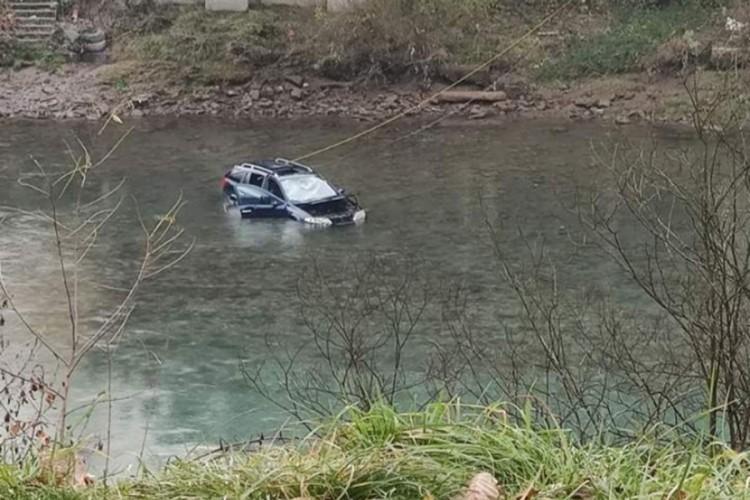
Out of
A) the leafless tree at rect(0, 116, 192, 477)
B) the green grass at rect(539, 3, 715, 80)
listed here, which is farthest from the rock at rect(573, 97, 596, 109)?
the leafless tree at rect(0, 116, 192, 477)

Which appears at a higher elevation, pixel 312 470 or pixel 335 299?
pixel 312 470

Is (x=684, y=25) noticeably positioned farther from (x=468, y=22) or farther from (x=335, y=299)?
(x=335, y=299)

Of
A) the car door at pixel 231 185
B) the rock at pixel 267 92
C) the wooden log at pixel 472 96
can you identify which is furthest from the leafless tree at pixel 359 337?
the rock at pixel 267 92

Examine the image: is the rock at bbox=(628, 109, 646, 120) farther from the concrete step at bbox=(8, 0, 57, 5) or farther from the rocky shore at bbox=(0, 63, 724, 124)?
the concrete step at bbox=(8, 0, 57, 5)

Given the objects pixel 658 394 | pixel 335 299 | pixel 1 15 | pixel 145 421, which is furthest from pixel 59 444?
pixel 1 15

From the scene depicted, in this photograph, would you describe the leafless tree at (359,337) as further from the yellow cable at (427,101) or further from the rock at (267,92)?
the rock at (267,92)

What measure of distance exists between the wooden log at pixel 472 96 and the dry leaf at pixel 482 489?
23430mm

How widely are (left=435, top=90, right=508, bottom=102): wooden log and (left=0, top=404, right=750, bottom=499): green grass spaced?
75.8 ft

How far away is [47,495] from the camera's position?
2824 mm

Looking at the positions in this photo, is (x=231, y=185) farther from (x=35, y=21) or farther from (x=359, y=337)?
(x=35, y=21)

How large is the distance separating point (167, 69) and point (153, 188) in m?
7.89

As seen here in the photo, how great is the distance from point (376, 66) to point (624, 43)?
5.70 m

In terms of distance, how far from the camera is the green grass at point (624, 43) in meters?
26.6

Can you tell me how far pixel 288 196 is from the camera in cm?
1897
